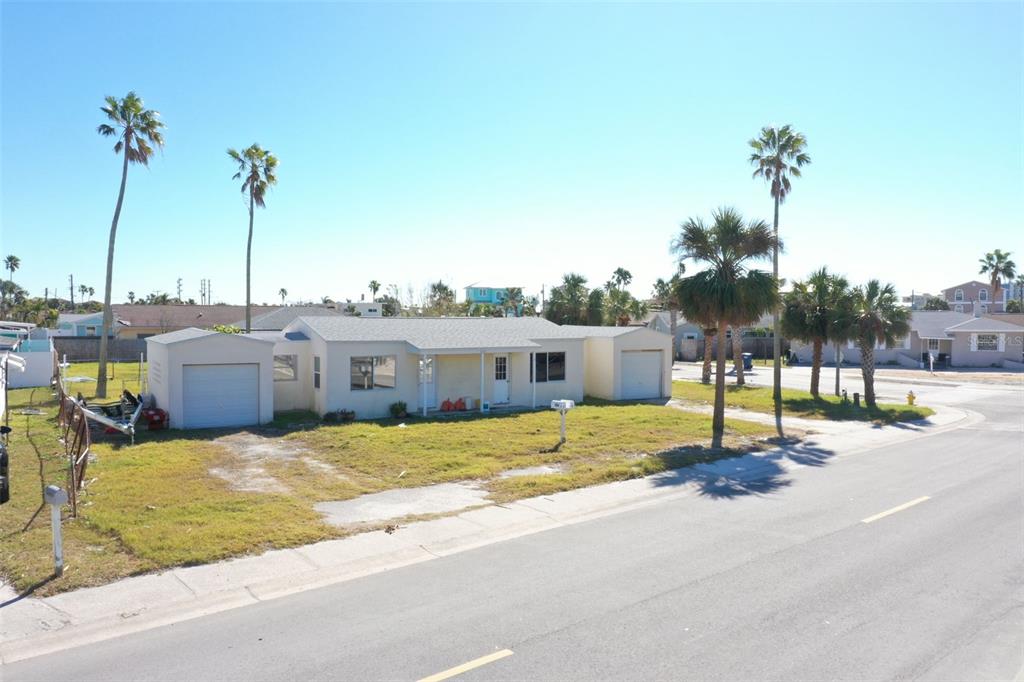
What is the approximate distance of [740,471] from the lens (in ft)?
51.4

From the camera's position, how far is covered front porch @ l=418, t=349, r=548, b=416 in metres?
24.5

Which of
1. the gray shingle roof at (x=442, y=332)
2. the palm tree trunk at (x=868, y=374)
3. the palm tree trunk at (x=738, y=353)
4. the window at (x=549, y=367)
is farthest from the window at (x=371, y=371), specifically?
the palm tree trunk at (x=868, y=374)

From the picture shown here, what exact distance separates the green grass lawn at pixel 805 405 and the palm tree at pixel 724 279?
8247mm

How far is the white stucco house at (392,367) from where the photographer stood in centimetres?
2069

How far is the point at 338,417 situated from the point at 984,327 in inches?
2043

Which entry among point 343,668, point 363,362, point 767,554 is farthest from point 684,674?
point 363,362

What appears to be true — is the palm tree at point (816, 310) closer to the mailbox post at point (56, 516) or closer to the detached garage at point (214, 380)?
the detached garage at point (214, 380)

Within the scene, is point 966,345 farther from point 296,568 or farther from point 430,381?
point 296,568

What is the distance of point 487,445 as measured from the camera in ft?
58.6

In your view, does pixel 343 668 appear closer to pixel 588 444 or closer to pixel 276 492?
pixel 276 492

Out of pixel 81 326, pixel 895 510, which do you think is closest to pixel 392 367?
pixel 895 510

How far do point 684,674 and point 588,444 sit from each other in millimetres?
12278

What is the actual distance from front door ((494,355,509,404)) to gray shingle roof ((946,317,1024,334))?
42.9 meters

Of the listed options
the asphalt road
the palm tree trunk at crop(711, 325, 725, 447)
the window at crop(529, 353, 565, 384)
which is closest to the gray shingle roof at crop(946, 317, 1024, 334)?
the window at crop(529, 353, 565, 384)
